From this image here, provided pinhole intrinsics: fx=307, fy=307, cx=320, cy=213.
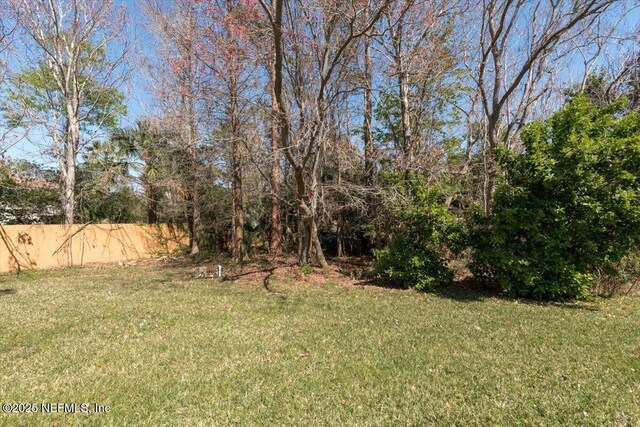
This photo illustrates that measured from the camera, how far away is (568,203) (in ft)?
19.5

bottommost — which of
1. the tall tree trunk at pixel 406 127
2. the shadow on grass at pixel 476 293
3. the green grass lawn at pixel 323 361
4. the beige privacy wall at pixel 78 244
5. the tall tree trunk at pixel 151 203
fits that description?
the shadow on grass at pixel 476 293

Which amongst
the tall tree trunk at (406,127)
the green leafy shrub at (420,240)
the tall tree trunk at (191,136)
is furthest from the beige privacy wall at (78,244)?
the tall tree trunk at (406,127)

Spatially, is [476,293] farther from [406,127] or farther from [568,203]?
[406,127]

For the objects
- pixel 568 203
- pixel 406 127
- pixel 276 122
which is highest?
pixel 406 127

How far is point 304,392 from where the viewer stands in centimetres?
284

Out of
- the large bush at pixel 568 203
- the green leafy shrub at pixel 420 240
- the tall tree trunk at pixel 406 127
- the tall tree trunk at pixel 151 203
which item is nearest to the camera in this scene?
the large bush at pixel 568 203

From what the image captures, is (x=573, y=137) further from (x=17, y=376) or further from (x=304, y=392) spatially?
(x=17, y=376)

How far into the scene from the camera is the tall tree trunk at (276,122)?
19.3ft

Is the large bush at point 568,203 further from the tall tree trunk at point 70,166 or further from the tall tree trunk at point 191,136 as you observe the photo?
the tall tree trunk at point 70,166

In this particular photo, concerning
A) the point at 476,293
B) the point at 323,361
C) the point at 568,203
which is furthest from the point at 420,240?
the point at 323,361

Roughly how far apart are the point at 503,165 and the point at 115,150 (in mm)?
14794

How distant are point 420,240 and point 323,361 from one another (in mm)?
4765

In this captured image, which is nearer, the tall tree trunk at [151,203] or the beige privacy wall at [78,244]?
the beige privacy wall at [78,244]

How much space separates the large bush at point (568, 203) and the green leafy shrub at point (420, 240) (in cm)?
99
